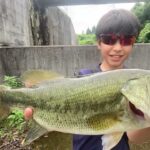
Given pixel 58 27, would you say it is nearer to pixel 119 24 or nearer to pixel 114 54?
pixel 119 24

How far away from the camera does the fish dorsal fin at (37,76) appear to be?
2633 millimetres

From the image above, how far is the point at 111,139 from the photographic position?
2.50 metres

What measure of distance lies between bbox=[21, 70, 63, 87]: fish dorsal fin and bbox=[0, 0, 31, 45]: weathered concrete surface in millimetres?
6172

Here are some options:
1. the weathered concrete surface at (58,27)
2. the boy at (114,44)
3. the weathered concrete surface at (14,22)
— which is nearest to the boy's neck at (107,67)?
the boy at (114,44)

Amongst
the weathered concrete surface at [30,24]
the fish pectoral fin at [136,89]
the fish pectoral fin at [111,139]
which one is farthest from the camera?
the weathered concrete surface at [30,24]

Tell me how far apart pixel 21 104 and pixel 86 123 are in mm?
478

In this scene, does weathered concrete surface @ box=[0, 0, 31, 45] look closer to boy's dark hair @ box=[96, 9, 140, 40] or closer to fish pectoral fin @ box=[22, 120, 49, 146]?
boy's dark hair @ box=[96, 9, 140, 40]

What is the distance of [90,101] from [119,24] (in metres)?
0.75

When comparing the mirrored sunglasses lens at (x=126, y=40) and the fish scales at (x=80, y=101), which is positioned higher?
the mirrored sunglasses lens at (x=126, y=40)

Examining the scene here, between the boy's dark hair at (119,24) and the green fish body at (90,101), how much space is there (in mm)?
577

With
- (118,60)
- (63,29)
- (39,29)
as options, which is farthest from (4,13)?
(63,29)

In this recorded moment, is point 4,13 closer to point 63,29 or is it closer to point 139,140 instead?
point 139,140

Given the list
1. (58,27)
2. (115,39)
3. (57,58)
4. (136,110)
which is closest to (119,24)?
(115,39)

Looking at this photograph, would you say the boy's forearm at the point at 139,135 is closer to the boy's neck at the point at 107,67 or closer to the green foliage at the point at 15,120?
the boy's neck at the point at 107,67
